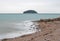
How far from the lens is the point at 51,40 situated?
11.2 metres

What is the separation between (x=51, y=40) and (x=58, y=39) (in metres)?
0.55

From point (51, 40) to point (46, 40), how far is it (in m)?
0.36

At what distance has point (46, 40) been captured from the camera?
37.2ft

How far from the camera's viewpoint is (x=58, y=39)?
11391mm

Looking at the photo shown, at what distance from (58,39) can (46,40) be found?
87 cm
